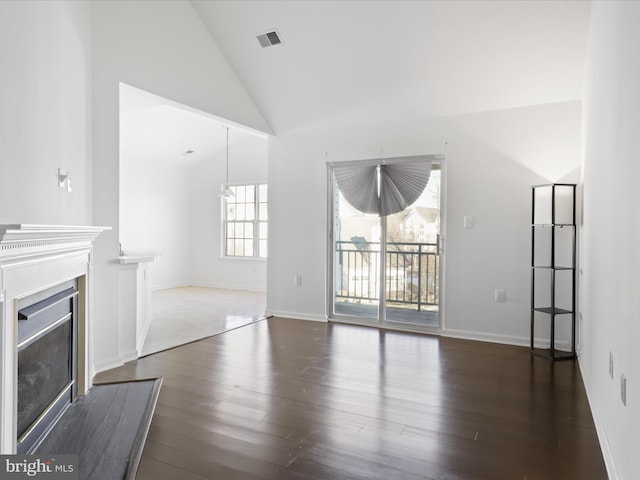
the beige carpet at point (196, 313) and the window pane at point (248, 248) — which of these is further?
the window pane at point (248, 248)

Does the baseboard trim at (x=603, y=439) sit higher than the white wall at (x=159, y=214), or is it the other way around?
the white wall at (x=159, y=214)

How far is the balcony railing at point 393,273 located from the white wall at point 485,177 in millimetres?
217

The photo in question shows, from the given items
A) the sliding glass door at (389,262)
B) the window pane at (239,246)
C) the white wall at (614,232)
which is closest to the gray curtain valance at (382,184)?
the sliding glass door at (389,262)

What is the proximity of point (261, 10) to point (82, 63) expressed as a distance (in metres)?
1.73

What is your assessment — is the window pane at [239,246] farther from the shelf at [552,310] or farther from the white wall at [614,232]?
the white wall at [614,232]

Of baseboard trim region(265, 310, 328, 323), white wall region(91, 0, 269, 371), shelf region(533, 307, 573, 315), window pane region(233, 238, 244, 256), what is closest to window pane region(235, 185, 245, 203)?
window pane region(233, 238, 244, 256)

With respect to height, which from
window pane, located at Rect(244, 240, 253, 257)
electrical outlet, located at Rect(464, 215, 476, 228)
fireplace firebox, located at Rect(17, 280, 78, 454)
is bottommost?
fireplace firebox, located at Rect(17, 280, 78, 454)

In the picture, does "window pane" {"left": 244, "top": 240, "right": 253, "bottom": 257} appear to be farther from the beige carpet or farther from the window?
the beige carpet

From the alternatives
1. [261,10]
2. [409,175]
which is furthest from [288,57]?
[409,175]

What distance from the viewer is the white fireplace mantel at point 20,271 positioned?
1746 mm

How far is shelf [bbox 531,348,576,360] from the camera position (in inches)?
153

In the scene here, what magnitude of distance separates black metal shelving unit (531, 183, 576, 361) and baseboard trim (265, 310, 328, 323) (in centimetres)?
243

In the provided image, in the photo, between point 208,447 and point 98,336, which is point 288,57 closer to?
point 98,336

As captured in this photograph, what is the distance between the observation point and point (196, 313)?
5.91 metres
